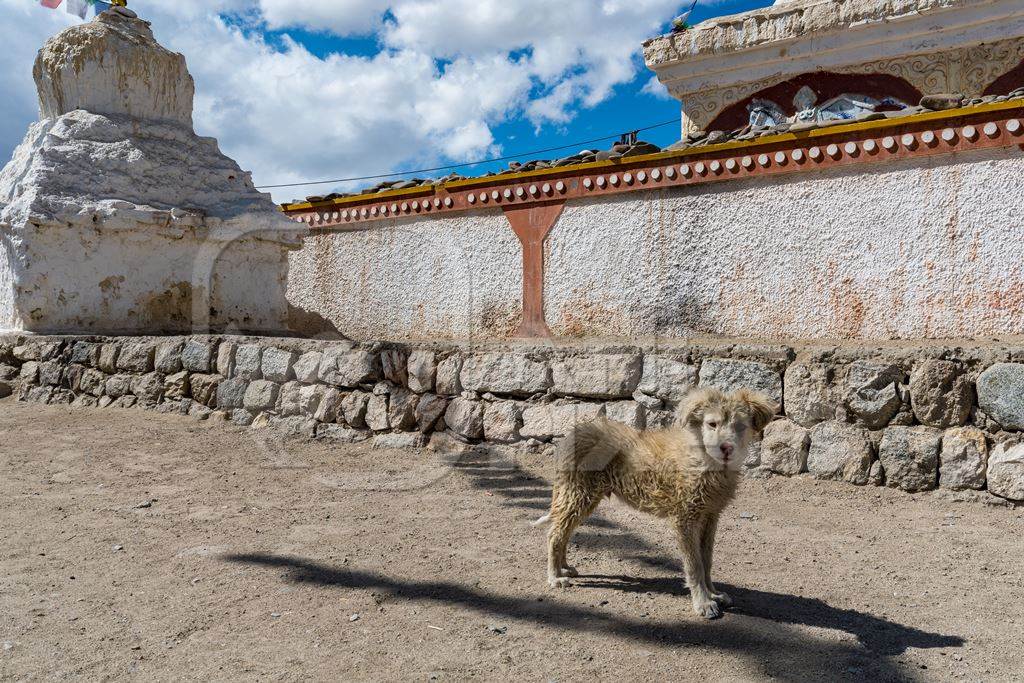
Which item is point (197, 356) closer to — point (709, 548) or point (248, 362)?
point (248, 362)

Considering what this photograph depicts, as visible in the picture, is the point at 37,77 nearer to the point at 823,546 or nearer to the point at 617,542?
the point at 617,542

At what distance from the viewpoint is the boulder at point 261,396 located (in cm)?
631

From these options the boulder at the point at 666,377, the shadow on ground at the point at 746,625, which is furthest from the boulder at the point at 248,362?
the shadow on ground at the point at 746,625

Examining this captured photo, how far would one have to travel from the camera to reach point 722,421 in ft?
9.01

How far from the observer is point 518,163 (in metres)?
7.90

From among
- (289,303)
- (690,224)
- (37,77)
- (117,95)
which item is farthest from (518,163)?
(37,77)

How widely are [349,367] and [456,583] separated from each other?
10.2 ft

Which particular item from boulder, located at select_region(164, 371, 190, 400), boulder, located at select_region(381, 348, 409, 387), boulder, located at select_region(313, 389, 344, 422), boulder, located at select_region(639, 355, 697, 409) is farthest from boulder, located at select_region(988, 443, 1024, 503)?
boulder, located at select_region(164, 371, 190, 400)

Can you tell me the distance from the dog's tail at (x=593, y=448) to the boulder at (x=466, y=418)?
2.58 metres

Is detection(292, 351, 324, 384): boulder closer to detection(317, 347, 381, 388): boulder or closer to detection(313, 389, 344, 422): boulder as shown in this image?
detection(317, 347, 381, 388): boulder

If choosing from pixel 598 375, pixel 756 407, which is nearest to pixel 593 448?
pixel 756 407

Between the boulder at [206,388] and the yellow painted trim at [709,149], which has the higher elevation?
the yellow painted trim at [709,149]

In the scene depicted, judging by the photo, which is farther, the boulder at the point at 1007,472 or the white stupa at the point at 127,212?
the white stupa at the point at 127,212

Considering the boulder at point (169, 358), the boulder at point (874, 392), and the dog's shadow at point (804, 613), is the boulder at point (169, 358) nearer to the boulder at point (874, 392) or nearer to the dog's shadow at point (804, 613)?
the dog's shadow at point (804, 613)
